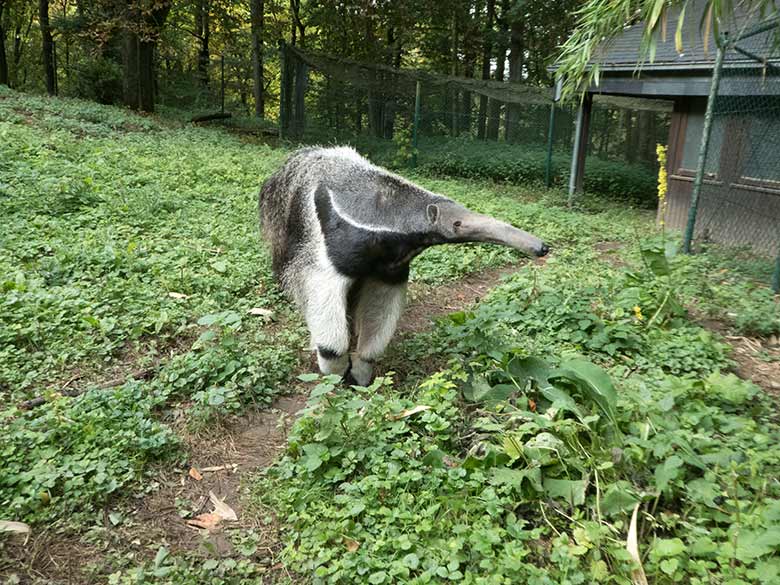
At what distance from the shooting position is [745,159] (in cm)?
805

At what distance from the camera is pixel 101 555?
7.36ft

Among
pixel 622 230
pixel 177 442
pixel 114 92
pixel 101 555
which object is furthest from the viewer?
pixel 114 92

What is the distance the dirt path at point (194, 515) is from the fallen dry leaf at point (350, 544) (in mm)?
263

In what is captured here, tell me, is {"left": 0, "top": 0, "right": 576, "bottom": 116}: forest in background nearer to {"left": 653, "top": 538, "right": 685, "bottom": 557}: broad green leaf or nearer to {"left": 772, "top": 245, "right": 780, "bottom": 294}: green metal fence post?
{"left": 772, "top": 245, "right": 780, "bottom": 294}: green metal fence post

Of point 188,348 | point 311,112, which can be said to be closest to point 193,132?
point 311,112

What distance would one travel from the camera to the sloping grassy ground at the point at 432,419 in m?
2.16

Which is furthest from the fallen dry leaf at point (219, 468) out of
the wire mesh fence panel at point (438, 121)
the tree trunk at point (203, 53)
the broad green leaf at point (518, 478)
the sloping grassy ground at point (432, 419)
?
the tree trunk at point (203, 53)

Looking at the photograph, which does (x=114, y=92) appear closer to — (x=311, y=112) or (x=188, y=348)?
(x=311, y=112)

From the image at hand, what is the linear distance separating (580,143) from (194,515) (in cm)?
1034

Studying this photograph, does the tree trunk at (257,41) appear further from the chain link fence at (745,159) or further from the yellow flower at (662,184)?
the chain link fence at (745,159)

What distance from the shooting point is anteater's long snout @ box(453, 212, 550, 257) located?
2.97m

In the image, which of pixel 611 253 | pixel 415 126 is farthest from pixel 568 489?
pixel 415 126

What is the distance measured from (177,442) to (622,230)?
763 cm

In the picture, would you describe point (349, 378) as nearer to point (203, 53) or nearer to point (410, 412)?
point (410, 412)
